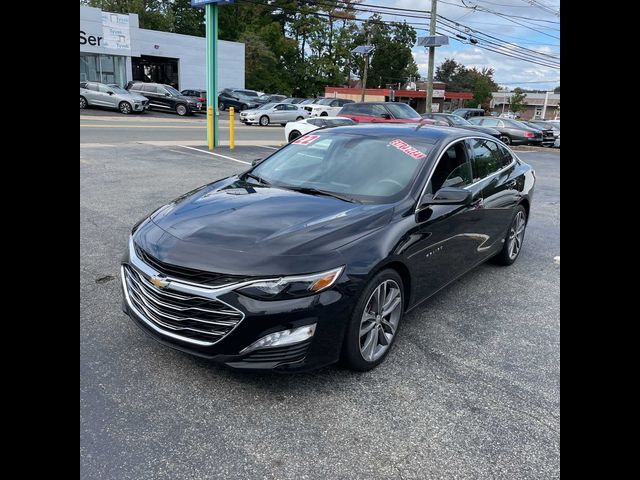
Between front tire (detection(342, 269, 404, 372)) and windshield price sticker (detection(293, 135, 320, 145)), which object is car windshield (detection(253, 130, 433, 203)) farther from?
front tire (detection(342, 269, 404, 372))

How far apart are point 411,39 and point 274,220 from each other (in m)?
99.5

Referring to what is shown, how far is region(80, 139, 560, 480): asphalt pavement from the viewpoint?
2.46 metres

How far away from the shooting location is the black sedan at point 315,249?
281cm

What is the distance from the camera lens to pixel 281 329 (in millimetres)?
2787

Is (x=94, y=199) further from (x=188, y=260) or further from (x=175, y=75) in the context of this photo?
(x=175, y=75)

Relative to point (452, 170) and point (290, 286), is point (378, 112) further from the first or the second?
point (290, 286)

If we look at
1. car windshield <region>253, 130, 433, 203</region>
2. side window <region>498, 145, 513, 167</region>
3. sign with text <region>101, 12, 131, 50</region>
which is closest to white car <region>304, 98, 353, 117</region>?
sign with text <region>101, 12, 131, 50</region>

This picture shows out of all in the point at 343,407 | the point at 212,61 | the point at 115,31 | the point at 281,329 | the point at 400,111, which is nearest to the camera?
the point at 281,329

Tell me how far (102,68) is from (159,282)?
37515mm

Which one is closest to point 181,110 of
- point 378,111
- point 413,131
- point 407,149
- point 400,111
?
point 378,111

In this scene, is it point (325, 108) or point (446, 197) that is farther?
point (325, 108)

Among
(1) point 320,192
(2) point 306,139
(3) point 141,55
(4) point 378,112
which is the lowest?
(1) point 320,192

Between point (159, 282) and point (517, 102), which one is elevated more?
point (517, 102)

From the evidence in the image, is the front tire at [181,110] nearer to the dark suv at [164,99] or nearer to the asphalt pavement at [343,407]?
the dark suv at [164,99]
